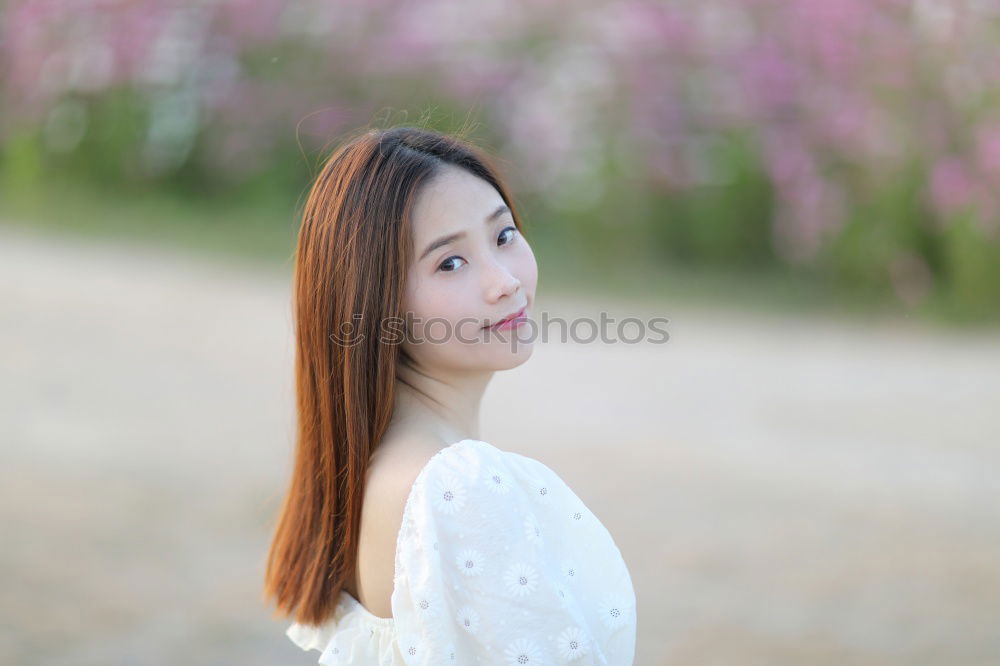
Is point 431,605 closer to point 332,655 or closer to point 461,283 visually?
point 332,655

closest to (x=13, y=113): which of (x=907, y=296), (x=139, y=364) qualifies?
(x=139, y=364)

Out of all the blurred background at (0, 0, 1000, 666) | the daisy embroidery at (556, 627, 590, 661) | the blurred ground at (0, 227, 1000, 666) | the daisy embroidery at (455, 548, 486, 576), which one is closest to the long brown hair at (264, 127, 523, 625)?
the daisy embroidery at (455, 548, 486, 576)

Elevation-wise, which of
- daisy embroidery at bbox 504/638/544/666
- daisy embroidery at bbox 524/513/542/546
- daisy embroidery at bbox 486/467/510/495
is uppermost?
daisy embroidery at bbox 486/467/510/495

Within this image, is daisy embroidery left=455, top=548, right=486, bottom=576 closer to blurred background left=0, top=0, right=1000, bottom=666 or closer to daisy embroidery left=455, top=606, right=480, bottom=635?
daisy embroidery left=455, top=606, right=480, bottom=635

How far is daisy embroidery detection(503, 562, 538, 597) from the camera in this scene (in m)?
1.36

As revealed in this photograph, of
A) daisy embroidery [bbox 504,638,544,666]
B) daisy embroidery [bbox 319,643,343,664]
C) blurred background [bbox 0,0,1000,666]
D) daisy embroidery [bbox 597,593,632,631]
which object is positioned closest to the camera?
daisy embroidery [bbox 504,638,544,666]

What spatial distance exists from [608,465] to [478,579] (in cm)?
378

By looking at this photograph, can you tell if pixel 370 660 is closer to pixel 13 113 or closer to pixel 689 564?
pixel 689 564

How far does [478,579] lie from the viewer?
4.48 ft

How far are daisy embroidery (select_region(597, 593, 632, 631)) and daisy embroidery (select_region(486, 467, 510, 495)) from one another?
0.72 ft

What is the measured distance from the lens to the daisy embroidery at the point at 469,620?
1.37 meters

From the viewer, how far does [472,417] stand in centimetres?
164

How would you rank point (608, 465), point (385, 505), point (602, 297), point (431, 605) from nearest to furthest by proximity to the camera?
point (431, 605), point (385, 505), point (608, 465), point (602, 297)

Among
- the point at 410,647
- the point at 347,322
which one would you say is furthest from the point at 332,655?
the point at 347,322
